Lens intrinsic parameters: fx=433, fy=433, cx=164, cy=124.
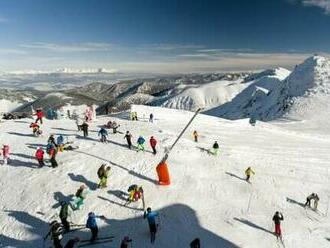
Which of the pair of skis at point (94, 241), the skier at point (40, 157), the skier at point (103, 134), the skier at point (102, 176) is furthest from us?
the skier at point (103, 134)

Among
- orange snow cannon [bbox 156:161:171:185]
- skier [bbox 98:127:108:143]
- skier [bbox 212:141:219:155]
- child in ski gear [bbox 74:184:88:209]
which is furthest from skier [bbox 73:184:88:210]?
skier [bbox 212:141:219:155]

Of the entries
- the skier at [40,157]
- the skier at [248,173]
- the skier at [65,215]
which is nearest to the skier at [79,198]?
the skier at [65,215]

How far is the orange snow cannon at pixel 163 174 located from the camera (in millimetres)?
31672

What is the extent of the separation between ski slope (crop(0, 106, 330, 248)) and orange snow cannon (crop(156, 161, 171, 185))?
A: 0.59 metres

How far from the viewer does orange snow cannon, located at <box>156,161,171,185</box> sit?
1247 inches

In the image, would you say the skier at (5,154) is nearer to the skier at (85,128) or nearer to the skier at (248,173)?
the skier at (85,128)

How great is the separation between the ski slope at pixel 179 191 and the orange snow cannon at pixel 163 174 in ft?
1.95

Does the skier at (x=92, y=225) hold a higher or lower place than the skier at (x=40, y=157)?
lower

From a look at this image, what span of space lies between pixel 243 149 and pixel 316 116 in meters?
67.0

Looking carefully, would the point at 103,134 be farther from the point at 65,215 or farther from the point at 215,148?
the point at 65,215

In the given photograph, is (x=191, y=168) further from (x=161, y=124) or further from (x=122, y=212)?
(x=161, y=124)

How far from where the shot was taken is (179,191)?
3133 centimetres

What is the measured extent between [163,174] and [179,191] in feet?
5.59

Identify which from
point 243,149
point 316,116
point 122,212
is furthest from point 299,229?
point 316,116
